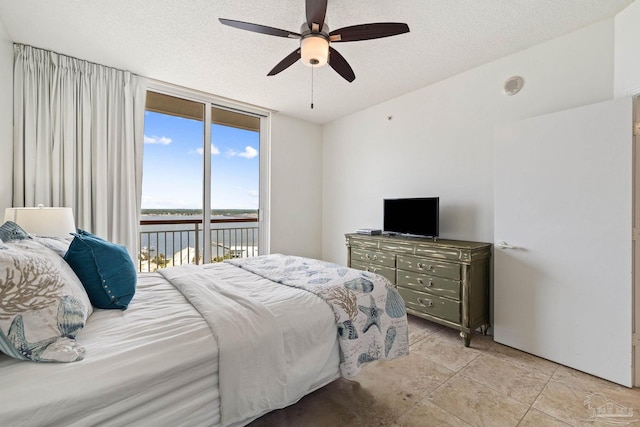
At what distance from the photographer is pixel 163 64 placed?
9.25 ft

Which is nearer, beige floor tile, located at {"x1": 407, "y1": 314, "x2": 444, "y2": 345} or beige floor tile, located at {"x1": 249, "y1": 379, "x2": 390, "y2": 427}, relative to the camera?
beige floor tile, located at {"x1": 249, "y1": 379, "x2": 390, "y2": 427}

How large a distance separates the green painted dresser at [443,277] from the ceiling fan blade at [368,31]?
185cm

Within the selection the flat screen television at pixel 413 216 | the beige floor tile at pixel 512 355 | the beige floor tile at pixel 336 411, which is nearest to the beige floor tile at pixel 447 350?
the beige floor tile at pixel 512 355

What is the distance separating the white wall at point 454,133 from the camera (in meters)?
2.32

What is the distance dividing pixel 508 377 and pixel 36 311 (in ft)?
9.15

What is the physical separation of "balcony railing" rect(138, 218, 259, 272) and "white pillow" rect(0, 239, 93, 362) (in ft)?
8.66

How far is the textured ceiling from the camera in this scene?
2029mm

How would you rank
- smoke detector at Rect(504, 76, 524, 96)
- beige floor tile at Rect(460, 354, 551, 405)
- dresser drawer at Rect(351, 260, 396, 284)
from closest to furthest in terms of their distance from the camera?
beige floor tile at Rect(460, 354, 551, 405) → smoke detector at Rect(504, 76, 524, 96) → dresser drawer at Rect(351, 260, 396, 284)

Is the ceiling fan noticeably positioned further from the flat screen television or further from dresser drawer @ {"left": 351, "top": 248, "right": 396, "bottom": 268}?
dresser drawer @ {"left": 351, "top": 248, "right": 396, "bottom": 268}

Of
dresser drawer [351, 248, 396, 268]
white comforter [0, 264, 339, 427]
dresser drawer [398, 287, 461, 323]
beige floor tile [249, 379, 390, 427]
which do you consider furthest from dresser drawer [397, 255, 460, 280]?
white comforter [0, 264, 339, 427]

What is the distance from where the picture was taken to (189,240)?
3.90 m

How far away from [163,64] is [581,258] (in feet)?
13.7

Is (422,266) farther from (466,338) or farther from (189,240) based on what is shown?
(189,240)

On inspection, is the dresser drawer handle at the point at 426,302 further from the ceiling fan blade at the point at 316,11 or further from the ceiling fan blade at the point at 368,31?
the ceiling fan blade at the point at 316,11
